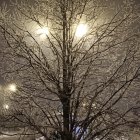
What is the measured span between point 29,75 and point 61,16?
1668 millimetres

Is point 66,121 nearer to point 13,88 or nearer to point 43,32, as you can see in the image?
point 13,88

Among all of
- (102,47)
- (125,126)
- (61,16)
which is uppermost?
(61,16)

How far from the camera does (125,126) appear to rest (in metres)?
7.14

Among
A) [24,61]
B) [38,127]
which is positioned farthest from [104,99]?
[24,61]

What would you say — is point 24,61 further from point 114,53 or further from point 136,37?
point 136,37

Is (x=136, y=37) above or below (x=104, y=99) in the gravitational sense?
above

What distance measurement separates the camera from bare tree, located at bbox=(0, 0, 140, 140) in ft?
23.1

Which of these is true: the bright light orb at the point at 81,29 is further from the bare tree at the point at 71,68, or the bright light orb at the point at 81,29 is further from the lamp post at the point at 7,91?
the lamp post at the point at 7,91

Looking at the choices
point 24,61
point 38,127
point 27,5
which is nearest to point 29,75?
point 24,61

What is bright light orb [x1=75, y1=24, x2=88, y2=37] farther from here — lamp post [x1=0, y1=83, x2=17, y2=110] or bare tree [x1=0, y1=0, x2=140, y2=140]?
lamp post [x1=0, y1=83, x2=17, y2=110]

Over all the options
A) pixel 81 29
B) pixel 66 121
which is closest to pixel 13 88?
pixel 66 121

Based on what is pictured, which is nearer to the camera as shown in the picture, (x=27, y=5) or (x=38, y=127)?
(x=38, y=127)

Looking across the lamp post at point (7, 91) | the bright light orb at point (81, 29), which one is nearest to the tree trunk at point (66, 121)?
the lamp post at point (7, 91)

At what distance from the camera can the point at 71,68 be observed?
6848 mm
